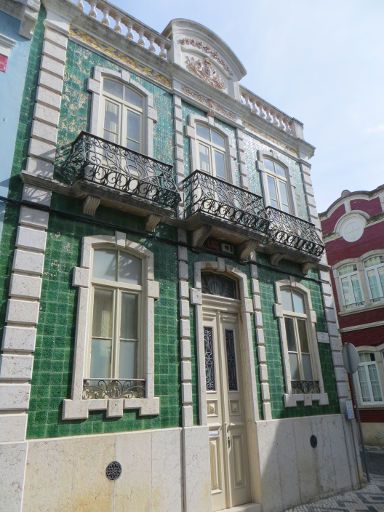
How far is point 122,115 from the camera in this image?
803 cm

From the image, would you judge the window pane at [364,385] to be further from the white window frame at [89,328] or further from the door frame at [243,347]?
the white window frame at [89,328]

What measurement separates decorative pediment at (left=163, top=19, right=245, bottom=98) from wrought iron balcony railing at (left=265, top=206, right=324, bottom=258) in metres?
3.67

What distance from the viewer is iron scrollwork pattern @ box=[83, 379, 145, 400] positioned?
18.9ft

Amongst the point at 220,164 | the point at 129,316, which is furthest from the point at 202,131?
the point at 129,316

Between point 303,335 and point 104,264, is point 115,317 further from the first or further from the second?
point 303,335

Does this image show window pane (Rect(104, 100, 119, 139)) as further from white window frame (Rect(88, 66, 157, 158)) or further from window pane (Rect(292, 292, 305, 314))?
window pane (Rect(292, 292, 305, 314))

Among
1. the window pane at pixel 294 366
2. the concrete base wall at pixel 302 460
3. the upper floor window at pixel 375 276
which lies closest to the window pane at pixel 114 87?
the window pane at pixel 294 366

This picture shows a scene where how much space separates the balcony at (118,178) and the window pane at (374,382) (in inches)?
480

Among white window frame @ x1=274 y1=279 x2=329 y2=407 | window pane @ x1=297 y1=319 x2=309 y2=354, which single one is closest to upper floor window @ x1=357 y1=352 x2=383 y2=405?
white window frame @ x1=274 y1=279 x2=329 y2=407

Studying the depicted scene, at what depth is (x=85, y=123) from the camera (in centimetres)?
734

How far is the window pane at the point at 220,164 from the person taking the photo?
9508 mm

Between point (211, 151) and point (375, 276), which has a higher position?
point (211, 151)

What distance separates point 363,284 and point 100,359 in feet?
44.9

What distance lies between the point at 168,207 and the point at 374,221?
12746mm
